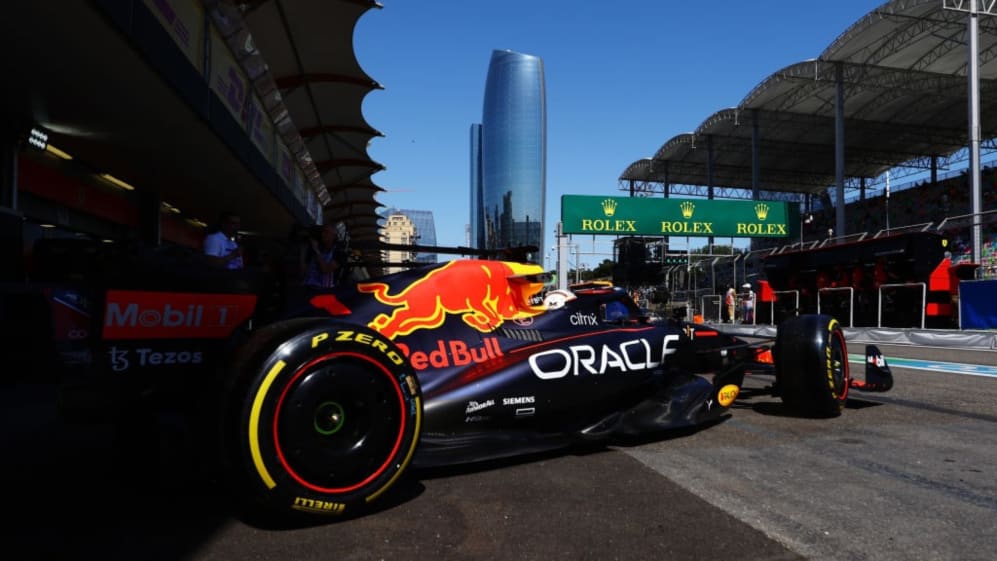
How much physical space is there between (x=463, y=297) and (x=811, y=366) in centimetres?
297

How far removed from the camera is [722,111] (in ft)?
129

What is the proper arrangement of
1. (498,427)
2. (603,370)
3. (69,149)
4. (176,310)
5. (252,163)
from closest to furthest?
(176,310), (498,427), (603,370), (69,149), (252,163)

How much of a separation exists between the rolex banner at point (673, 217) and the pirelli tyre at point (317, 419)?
25.7 metres

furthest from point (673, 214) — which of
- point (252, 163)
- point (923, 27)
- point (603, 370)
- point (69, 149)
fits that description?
point (603, 370)

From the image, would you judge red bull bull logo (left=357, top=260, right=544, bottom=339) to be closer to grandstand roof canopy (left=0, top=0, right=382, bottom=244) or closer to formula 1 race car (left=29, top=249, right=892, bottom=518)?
formula 1 race car (left=29, top=249, right=892, bottom=518)

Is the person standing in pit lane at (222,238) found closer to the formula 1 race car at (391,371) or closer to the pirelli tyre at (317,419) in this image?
the formula 1 race car at (391,371)

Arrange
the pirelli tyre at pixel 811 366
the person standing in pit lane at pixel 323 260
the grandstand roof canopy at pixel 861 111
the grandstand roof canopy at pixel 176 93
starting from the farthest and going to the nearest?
the grandstand roof canopy at pixel 861 111, the grandstand roof canopy at pixel 176 93, the pirelli tyre at pixel 811 366, the person standing in pit lane at pixel 323 260

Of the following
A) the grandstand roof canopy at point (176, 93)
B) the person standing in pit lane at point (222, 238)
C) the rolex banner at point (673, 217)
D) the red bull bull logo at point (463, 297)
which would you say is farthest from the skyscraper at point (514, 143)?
the red bull bull logo at point (463, 297)

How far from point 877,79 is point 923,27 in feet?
21.5

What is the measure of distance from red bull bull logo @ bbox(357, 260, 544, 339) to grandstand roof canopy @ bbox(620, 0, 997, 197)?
28767 millimetres

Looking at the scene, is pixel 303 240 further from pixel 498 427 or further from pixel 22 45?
pixel 22 45

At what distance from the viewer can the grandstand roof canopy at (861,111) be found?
28109 mm

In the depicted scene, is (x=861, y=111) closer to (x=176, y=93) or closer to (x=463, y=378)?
(x=176, y=93)

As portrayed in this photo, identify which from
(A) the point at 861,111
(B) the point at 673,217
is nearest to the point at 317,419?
(B) the point at 673,217
